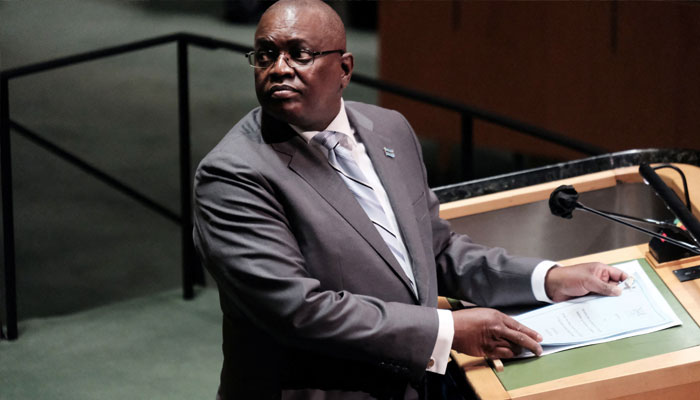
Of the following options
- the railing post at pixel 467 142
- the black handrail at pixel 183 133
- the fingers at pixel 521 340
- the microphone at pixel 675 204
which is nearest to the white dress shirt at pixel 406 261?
the fingers at pixel 521 340

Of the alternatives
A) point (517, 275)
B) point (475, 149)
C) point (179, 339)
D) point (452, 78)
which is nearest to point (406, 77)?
point (452, 78)

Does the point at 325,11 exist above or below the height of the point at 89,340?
above

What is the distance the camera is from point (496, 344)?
1.74m

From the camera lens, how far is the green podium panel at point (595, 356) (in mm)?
1679

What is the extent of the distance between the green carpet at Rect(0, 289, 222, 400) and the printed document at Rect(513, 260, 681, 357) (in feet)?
4.66

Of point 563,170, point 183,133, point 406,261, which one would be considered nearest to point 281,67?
point 406,261

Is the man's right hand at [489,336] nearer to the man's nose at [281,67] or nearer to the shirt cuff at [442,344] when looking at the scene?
the shirt cuff at [442,344]

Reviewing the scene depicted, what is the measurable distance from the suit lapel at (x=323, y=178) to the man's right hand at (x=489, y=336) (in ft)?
0.50

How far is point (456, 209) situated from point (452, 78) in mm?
3248

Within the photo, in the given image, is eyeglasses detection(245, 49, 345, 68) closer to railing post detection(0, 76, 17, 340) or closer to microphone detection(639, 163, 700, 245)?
microphone detection(639, 163, 700, 245)

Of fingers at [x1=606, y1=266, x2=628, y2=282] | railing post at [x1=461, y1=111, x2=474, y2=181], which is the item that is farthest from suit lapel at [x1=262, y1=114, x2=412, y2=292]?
railing post at [x1=461, y1=111, x2=474, y2=181]

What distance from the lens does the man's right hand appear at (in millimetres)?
1728

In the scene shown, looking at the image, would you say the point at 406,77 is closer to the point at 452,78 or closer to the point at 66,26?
the point at 452,78

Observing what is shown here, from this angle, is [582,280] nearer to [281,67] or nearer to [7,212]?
[281,67]
